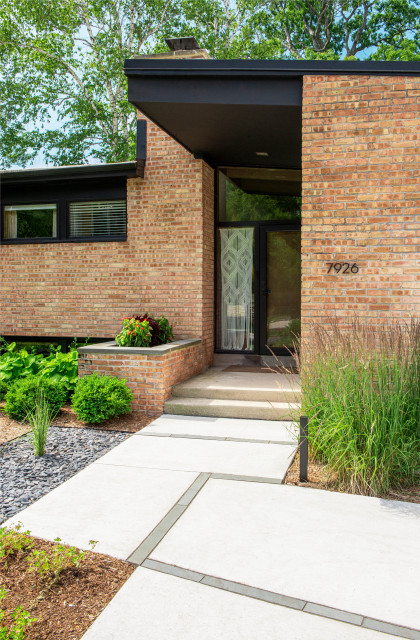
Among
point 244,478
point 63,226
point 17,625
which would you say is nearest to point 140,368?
point 244,478

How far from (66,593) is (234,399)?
3.86 m

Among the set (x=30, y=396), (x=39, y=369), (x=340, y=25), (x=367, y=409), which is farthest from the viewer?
(x=340, y=25)

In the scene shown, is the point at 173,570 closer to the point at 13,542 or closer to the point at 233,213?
the point at 13,542

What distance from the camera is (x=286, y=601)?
93.6 inches

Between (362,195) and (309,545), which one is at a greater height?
(362,195)

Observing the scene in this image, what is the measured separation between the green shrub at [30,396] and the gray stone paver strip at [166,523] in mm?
2570

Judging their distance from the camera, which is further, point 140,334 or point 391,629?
point 140,334

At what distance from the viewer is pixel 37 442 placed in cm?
453

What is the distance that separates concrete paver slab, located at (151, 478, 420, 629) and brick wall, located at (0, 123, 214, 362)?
432 centimetres

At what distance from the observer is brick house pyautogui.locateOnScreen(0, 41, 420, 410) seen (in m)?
5.20

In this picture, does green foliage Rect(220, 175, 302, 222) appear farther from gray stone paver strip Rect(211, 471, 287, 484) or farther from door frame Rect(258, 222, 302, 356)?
gray stone paver strip Rect(211, 471, 287, 484)

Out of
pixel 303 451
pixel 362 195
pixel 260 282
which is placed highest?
pixel 362 195

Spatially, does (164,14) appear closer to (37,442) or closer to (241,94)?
(241,94)

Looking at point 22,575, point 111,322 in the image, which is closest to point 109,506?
point 22,575
